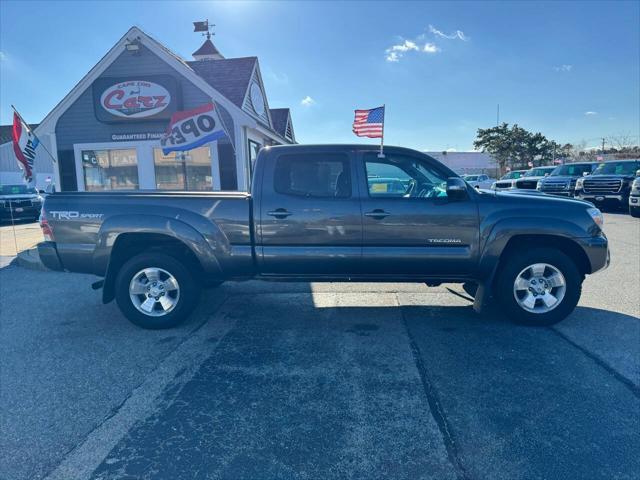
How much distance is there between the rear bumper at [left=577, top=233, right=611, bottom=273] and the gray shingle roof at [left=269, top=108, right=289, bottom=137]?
18757 millimetres

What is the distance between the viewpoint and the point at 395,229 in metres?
4.21

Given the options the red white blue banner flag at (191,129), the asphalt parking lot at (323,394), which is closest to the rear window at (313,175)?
the asphalt parking lot at (323,394)

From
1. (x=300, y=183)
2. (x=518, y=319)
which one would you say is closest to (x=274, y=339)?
(x=300, y=183)

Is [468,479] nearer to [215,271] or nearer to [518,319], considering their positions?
[518,319]

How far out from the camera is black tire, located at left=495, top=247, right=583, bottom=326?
168 inches

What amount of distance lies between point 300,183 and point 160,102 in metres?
10.3

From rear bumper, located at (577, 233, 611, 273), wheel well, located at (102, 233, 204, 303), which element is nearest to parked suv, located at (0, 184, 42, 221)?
wheel well, located at (102, 233, 204, 303)

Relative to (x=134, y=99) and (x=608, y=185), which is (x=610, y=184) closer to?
(x=608, y=185)

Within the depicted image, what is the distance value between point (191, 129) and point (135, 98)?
6.14m

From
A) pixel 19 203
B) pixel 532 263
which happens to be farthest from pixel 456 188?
pixel 19 203

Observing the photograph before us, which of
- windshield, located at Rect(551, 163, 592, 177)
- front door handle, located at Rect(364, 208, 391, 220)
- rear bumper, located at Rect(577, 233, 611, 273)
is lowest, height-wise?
rear bumper, located at Rect(577, 233, 611, 273)

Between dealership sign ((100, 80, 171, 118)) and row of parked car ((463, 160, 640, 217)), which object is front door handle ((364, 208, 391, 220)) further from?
row of parked car ((463, 160, 640, 217))

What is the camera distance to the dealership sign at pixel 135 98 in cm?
1261

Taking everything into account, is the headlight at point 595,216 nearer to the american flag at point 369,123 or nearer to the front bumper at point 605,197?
the american flag at point 369,123
